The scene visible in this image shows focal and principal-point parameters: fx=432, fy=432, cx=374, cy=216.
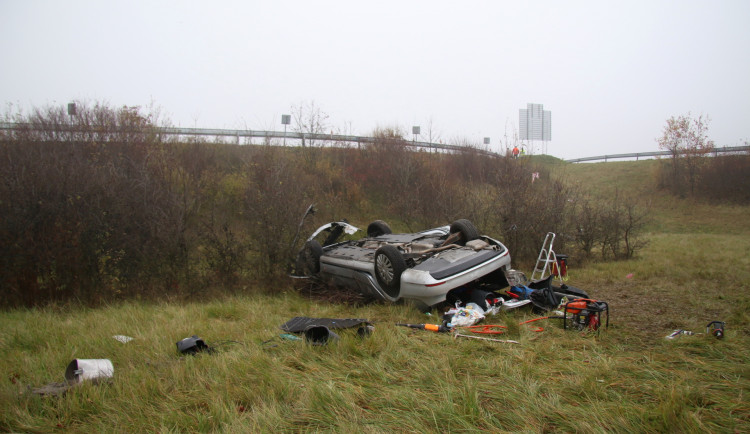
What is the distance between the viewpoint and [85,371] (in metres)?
3.33

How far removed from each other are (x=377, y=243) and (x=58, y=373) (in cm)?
463

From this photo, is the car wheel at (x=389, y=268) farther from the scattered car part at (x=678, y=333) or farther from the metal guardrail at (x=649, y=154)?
the metal guardrail at (x=649, y=154)

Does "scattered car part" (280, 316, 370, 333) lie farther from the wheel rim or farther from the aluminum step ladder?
the aluminum step ladder

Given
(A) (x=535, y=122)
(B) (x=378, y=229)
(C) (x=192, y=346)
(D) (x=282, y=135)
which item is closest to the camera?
(C) (x=192, y=346)

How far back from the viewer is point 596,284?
8.15m

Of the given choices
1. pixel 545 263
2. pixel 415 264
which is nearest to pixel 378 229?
pixel 415 264

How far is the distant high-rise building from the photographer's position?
2580 centimetres

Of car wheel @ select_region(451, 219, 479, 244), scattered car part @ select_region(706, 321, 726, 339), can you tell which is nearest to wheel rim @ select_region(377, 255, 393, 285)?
car wheel @ select_region(451, 219, 479, 244)

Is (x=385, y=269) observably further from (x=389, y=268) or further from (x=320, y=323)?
(x=320, y=323)

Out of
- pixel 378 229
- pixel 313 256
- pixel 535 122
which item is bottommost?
pixel 313 256

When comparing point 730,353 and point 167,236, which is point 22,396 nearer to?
point 167,236

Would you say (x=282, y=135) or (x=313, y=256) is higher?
(x=282, y=135)

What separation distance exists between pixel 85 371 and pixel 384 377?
230 centimetres

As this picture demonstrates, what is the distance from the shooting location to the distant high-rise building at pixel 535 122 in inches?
1016
